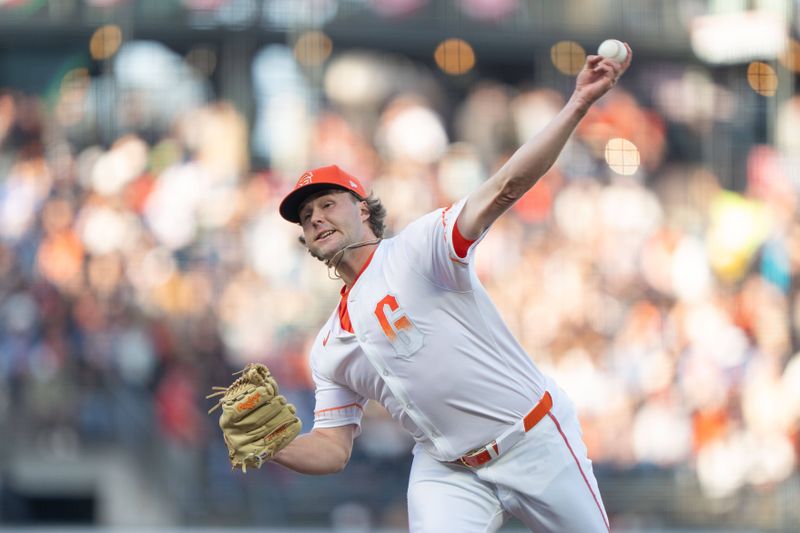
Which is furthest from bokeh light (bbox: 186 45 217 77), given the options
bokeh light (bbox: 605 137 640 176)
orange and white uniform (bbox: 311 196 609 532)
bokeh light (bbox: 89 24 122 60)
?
orange and white uniform (bbox: 311 196 609 532)

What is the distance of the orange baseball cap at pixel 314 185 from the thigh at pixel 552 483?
1093 mm

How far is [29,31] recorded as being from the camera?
14.9 meters

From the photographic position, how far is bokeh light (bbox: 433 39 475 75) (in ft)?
51.2

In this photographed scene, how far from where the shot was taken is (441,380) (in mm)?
4602

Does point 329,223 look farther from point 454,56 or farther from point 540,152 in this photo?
point 454,56

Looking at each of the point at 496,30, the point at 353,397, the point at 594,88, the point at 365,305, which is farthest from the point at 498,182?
the point at 496,30

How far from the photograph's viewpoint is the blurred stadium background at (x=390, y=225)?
12094 mm

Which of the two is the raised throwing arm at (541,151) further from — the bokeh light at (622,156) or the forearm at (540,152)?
the bokeh light at (622,156)

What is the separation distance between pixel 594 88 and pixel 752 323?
1044 centimetres

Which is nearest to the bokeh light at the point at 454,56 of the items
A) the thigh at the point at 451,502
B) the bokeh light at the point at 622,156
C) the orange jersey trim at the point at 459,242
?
the bokeh light at the point at 622,156

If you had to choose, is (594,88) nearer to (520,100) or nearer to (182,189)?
(182,189)

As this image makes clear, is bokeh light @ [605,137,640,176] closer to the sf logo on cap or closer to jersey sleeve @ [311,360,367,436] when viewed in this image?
jersey sleeve @ [311,360,367,436]

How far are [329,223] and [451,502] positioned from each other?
107 centimetres

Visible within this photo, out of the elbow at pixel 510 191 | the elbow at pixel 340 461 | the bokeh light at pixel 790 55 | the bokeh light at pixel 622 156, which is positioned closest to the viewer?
the elbow at pixel 510 191
